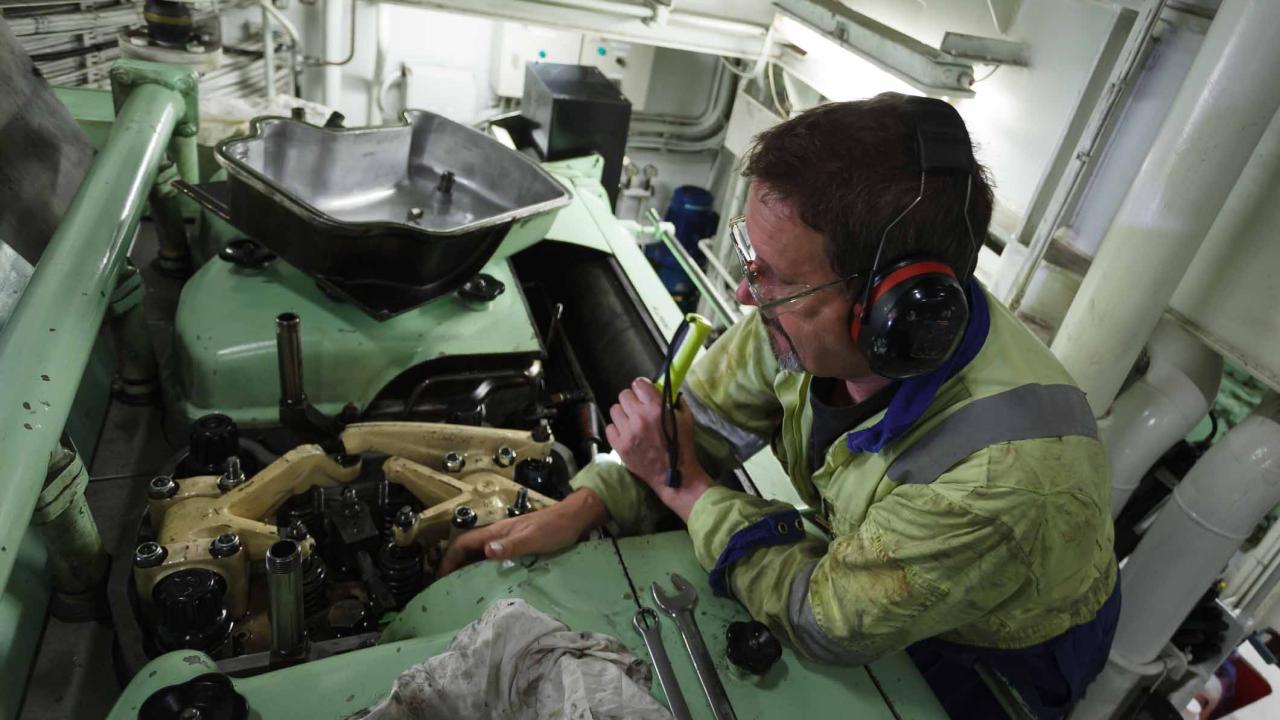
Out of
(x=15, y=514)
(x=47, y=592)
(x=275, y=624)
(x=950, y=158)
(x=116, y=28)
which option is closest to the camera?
(x=15, y=514)

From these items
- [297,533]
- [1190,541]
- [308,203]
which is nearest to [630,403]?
[297,533]

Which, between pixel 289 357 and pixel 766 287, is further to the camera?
pixel 289 357

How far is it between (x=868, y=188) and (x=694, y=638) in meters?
0.65

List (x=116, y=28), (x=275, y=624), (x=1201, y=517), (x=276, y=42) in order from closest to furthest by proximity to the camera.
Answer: (x=275, y=624)
(x=1201, y=517)
(x=116, y=28)
(x=276, y=42)

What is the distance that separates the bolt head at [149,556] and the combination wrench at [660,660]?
66 centimetres

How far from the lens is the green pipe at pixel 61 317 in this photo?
2.63 ft

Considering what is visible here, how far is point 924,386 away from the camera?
1091 millimetres

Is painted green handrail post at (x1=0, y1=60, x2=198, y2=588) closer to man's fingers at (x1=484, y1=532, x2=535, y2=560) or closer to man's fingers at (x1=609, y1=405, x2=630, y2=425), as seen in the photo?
man's fingers at (x1=484, y1=532, x2=535, y2=560)

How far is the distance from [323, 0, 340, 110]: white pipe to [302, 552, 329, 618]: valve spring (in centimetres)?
308

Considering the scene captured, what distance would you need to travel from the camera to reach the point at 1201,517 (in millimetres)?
1794

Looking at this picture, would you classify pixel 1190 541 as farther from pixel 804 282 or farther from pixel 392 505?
pixel 392 505

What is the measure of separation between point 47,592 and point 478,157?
1.33 metres

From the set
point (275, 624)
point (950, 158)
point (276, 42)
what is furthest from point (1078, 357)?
point (276, 42)

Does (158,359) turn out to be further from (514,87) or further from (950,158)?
(514,87)
